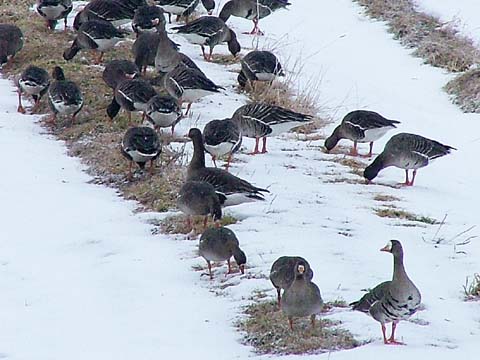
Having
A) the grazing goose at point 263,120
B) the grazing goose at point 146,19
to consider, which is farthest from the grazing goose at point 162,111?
the grazing goose at point 146,19

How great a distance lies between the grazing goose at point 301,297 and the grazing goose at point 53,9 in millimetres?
12561

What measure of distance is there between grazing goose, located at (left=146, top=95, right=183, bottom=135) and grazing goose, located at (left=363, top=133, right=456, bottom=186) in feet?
9.26

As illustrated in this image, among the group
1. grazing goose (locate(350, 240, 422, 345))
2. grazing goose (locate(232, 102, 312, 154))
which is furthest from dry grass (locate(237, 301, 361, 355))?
grazing goose (locate(232, 102, 312, 154))

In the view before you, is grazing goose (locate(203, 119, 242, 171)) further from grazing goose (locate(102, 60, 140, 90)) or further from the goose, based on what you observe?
the goose

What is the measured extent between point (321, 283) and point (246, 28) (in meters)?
14.2

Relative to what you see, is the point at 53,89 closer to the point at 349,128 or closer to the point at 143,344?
the point at 349,128

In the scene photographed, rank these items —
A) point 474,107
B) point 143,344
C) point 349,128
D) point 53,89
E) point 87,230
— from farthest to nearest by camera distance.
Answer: point 474,107 → point 53,89 → point 349,128 → point 87,230 → point 143,344

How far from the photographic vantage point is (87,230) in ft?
37.3

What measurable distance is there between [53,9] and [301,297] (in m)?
13.0

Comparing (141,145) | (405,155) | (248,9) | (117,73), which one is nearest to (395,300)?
(141,145)

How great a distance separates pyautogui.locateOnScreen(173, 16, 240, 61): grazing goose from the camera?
18.4 m

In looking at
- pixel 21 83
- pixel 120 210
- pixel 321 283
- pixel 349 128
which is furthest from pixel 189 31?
pixel 321 283

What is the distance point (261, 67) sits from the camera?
16578mm

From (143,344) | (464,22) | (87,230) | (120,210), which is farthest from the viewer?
(464,22)
